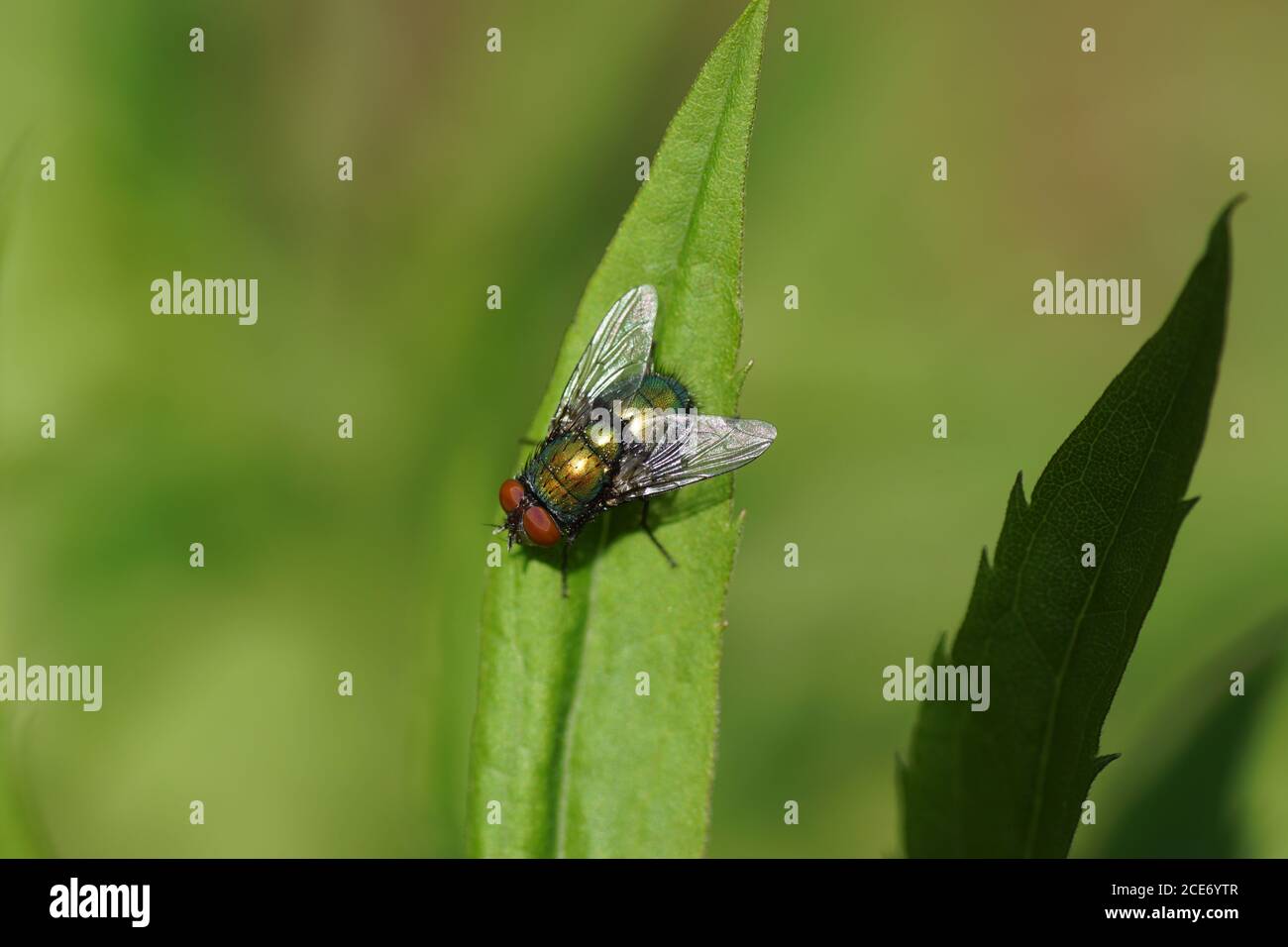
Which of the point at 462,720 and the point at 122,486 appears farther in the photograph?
the point at 122,486

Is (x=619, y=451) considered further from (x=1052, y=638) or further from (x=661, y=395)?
(x=1052, y=638)

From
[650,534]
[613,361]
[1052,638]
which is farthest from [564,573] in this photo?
[1052,638]

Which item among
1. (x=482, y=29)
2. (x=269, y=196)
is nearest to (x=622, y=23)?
(x=482, y=29)

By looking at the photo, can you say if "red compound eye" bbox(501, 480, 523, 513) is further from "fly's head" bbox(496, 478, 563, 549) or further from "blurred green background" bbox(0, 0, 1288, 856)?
"blurred green background" bbox(0, 0, 1288, 856)

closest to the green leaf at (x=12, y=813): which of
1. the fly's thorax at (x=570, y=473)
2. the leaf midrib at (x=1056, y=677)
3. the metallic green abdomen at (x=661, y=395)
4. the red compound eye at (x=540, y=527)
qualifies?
the red compound eye at (x=540, y=527)

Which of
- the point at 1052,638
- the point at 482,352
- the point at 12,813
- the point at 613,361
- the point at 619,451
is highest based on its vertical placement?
the point at 482,352

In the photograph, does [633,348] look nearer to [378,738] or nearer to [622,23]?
[378,738]
